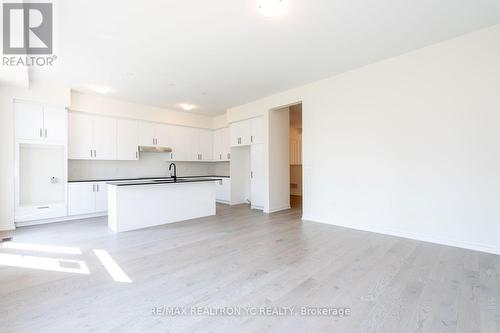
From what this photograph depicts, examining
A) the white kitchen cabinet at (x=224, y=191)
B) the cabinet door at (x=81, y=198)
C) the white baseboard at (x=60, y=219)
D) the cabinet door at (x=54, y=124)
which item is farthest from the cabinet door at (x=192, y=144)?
the cabinet door at (x=54, y=124)

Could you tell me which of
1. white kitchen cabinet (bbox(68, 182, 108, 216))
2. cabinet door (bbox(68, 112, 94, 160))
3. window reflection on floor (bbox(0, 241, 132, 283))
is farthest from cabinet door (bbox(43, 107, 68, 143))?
window reflection on floor (bbox(0, 241, 132, 283))

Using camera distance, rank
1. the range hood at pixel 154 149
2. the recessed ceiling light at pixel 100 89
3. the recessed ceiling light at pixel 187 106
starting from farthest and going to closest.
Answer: the recessed ceiling light at pixel 187 106, the range hood at pixel 154 149, the recessed ceiling light at pixel 100 89

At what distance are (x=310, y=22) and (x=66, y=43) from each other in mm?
3341

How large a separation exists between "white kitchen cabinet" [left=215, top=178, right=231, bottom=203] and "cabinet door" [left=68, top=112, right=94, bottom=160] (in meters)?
3.55

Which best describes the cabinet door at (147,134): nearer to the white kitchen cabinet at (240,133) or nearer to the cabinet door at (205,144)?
the cabinet door at (205,144)

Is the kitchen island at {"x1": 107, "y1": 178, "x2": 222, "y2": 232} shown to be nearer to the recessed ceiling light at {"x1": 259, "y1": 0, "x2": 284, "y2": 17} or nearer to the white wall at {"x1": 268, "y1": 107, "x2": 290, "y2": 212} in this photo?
the white wall at {"x1": 268, "y1": 107, "x2": 290, "y2": 212}

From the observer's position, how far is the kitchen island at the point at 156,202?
13.3 ft

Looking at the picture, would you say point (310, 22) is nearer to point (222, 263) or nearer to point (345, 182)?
point (345, 182)

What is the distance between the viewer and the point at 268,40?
3184 mm

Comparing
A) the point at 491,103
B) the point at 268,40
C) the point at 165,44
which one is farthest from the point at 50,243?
the point at 491,103

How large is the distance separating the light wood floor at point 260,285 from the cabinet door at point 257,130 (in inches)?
116

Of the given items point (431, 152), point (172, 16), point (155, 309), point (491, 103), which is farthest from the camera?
point (431, 152)

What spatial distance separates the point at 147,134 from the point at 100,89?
1.61 metres

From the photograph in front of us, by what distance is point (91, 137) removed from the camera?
18.0 ft
